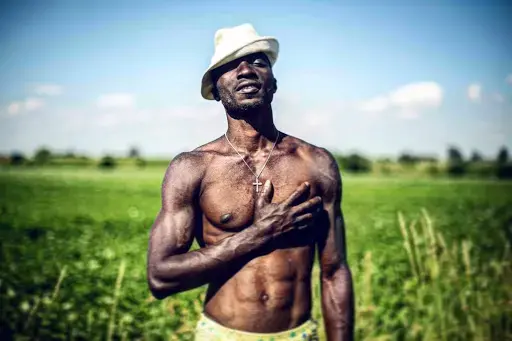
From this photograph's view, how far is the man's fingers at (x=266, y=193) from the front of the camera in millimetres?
2836

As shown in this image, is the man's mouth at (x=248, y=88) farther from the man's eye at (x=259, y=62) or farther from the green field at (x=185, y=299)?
the green field at (x=185, y=299)

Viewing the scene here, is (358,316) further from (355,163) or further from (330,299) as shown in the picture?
(355,163)

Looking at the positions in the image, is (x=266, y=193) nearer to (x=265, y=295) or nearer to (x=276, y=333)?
(x=265, y=295)

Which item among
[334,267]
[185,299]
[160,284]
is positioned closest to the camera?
[160,284]

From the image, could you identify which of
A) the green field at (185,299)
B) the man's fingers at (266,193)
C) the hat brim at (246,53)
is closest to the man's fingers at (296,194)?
the man's fingers at (266,193)

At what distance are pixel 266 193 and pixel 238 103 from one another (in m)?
0.52

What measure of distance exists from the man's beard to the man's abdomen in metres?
0.81

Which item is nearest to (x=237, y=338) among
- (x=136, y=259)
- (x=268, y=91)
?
(x=268, y=91)

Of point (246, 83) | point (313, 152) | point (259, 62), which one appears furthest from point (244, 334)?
point (259, 62)

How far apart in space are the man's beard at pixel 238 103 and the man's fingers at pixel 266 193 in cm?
42

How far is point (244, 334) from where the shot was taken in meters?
2.82

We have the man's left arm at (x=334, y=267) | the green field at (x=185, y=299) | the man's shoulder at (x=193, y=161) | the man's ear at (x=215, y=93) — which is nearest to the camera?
the man's shoulder at (x=193, y=161)

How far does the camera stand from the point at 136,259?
8945 millimetres

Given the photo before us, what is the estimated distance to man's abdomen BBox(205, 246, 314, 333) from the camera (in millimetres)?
2834
